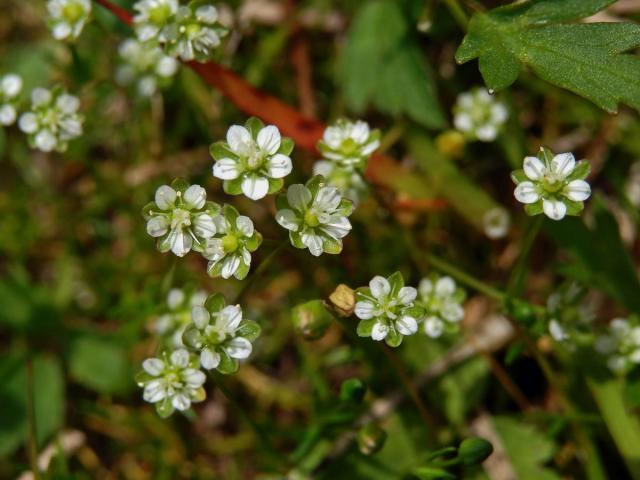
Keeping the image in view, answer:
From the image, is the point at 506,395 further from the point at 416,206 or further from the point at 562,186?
the point at 562,186

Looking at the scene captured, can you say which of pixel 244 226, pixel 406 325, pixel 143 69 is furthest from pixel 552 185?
pixel 143 69

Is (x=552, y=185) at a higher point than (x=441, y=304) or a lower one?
higher

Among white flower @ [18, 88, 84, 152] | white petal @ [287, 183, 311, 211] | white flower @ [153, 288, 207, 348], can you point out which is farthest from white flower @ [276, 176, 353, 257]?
white flower @ [18, 88, 84, 152]

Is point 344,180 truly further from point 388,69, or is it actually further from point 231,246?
point 388,69

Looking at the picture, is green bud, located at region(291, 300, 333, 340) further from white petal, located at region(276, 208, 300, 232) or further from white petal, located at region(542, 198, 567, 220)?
white petal, located at region(542, 198, 567, 220)

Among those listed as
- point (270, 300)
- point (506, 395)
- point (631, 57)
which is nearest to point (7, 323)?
point (270, 300)

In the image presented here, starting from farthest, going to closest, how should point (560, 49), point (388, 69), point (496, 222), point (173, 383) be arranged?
1. point (388, 69)
2. point (496, 222)
3. point (560, 49)
4. point (173, 383)
